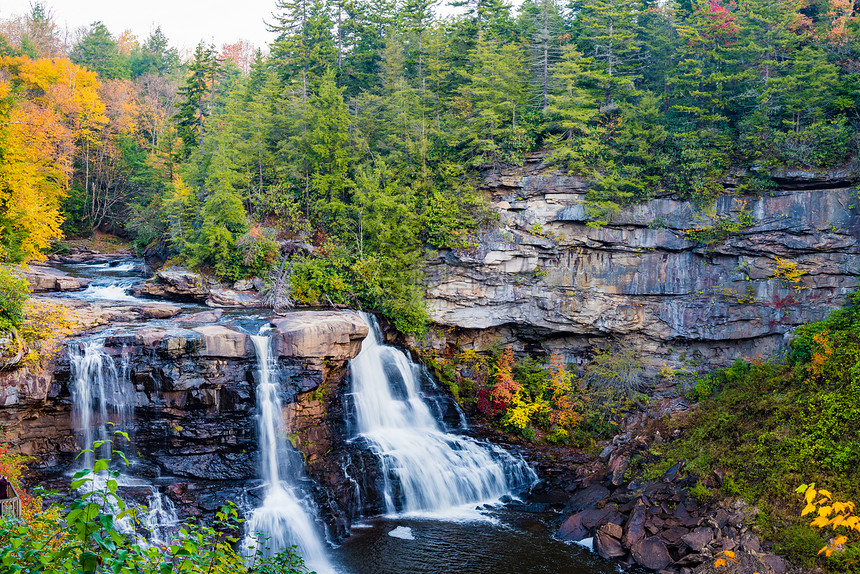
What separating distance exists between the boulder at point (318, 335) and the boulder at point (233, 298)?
348 centimetres

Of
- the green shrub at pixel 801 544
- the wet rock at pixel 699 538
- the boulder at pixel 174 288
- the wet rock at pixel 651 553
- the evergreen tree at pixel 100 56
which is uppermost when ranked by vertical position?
the evergreen tree at pixel 100 56

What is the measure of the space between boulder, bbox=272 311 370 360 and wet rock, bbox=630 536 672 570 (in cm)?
892

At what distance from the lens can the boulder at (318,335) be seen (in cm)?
1553

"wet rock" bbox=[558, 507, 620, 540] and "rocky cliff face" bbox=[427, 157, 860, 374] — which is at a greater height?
"rocky cliff face" bbox=[427, 157, 860, 374]

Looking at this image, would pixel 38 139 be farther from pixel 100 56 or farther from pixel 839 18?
pixel 839 18

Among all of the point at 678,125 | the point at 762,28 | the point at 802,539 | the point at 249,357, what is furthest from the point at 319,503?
the point at 762,28

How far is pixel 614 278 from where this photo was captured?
21.0 meters

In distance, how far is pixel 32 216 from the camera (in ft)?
55.9

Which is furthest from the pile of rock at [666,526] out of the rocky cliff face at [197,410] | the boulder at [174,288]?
the boulder at [174,288]

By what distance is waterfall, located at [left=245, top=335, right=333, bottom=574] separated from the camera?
42.9 feet

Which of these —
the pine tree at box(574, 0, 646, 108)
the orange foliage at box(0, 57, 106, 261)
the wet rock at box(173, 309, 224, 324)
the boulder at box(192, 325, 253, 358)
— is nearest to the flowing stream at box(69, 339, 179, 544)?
the boulder at box(192, 325, 253, 358)

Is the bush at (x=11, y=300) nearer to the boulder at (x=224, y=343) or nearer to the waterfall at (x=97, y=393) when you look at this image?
the waterfall at (x=97, y=393)

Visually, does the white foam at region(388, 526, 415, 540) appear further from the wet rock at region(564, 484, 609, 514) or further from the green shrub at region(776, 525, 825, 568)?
the green shrub at region(776, 525, 825, 568)

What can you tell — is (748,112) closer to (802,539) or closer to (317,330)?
(802,539)
